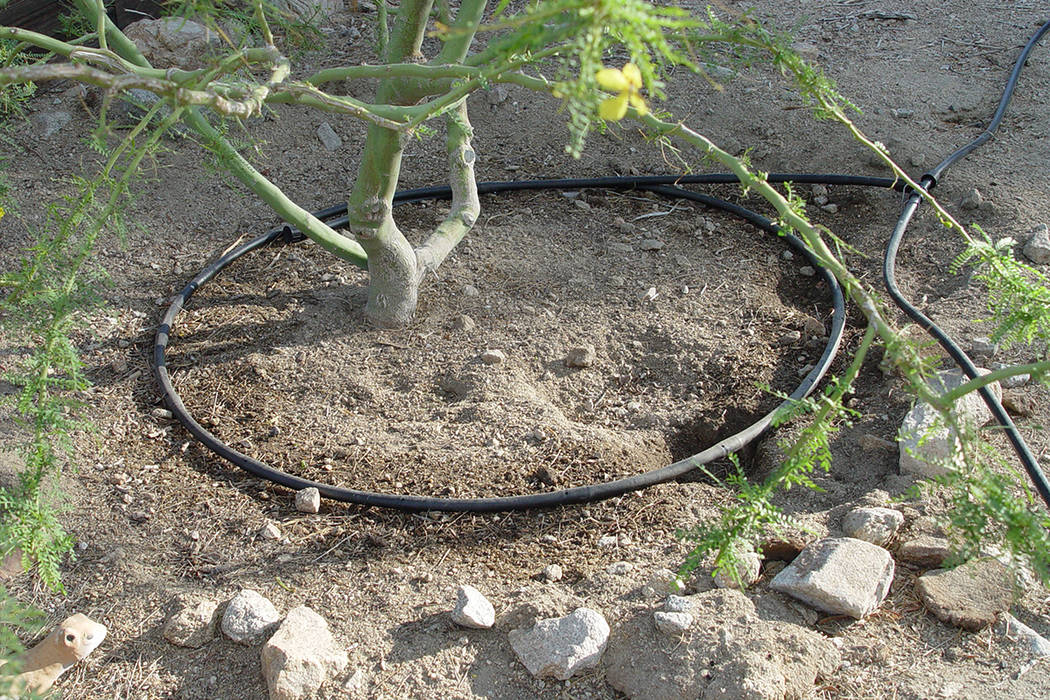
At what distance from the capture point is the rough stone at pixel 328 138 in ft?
13.1

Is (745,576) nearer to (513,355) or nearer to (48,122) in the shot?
(513,355)

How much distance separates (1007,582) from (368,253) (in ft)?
6.69

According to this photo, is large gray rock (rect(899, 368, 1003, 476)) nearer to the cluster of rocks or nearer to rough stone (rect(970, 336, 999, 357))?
rough stone (rect(970, 336, 999, 357))

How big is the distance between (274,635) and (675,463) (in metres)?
1.19

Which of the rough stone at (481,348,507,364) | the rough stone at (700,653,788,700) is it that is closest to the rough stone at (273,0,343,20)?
the rough stone at (481,348,507,364)

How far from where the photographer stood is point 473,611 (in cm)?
199

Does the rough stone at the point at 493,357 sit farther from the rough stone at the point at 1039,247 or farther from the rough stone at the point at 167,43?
the rough stone at the point at 167,43

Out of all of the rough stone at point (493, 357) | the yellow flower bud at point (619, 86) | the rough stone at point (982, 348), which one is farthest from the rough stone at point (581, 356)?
the yellow flower bud at point (619, 86)

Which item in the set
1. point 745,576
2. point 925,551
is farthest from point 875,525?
point 745,576

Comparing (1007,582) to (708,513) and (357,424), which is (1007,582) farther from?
(357,424)

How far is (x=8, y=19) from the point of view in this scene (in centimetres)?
398

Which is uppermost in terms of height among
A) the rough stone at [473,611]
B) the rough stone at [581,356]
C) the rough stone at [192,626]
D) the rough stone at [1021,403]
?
the rough stone at [1021,403]

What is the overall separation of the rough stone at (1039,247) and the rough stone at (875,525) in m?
1.50

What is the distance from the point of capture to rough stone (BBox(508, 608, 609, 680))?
1898 millimetres
